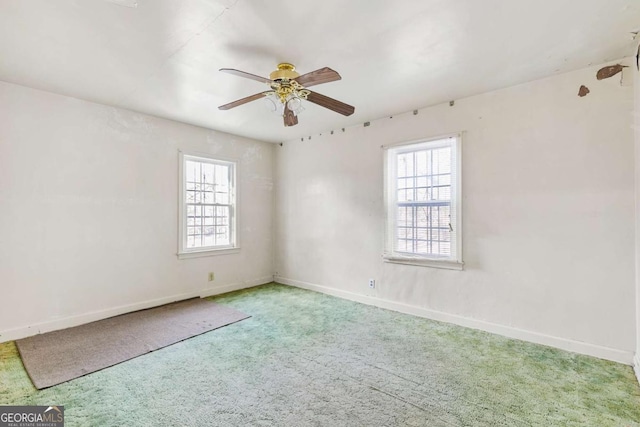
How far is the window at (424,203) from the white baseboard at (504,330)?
0.58 meters

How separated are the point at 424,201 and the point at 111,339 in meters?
3.72

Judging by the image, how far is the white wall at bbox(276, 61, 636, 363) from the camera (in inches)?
98.7

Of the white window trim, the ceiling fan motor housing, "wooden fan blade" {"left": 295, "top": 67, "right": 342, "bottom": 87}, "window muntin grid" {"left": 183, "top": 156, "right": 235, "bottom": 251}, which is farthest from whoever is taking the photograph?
"window muntin grid" {"left": 183, "top": 156, "right": 235, "bottom": 251}

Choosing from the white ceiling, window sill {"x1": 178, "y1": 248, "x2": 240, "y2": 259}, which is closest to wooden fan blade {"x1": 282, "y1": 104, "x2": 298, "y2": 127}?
the white ceiling

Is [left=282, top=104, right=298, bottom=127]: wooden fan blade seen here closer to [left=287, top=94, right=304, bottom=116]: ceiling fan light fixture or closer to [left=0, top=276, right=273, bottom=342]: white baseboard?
[left=287, top=94, right=304, bottom=116]: ceiling fan light fixture

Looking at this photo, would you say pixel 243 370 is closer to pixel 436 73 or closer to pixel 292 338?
pixel 292 338

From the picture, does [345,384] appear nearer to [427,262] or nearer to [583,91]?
[427,262]

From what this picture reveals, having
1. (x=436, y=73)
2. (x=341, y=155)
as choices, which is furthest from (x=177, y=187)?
(x=436, y=73)

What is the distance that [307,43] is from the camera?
2184 mm

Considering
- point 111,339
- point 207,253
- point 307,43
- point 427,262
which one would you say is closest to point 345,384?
point 427,262

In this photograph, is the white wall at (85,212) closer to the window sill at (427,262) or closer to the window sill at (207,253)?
the window sill at (207,253)

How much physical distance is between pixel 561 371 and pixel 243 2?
3.51 meters

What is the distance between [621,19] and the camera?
6.45 feet

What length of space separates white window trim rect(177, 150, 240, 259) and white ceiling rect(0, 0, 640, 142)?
1159mm
